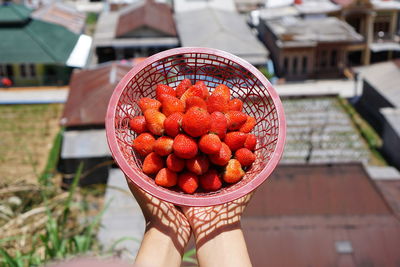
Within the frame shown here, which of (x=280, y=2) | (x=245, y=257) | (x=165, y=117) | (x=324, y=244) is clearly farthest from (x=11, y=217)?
(x=280, y=2)

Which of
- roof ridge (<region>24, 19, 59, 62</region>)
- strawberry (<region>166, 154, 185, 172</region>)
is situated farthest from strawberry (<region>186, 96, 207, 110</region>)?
roof ridge (<region>24, 19, 59, 62</region>)

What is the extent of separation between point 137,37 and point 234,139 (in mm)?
20856

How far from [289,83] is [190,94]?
19.6m

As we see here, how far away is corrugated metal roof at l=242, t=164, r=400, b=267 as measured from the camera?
7.21 m

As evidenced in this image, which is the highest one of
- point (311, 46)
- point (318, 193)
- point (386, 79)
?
point (318, 193)

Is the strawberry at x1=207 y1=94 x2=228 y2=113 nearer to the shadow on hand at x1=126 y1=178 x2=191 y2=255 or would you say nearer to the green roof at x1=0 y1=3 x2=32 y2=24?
the shadow on hand at x1=126 y1=178 x2=191 y2=255

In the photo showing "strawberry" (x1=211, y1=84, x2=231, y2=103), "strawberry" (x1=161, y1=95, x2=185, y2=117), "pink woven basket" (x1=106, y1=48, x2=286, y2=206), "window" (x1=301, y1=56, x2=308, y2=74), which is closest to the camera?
"pink woven basket" (x1=106, y1=48, x2=286, y2=206)

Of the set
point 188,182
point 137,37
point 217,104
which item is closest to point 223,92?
point 217,104

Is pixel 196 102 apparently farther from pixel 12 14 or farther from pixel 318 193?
pixel 12 14

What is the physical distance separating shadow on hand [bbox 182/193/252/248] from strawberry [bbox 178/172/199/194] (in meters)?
0.13

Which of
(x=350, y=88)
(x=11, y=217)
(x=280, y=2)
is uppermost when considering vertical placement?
(x=11, y=217)

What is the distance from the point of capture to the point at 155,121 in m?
3.59

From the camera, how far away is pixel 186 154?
3.36 meters

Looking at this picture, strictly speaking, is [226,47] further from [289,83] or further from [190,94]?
[190,94]
